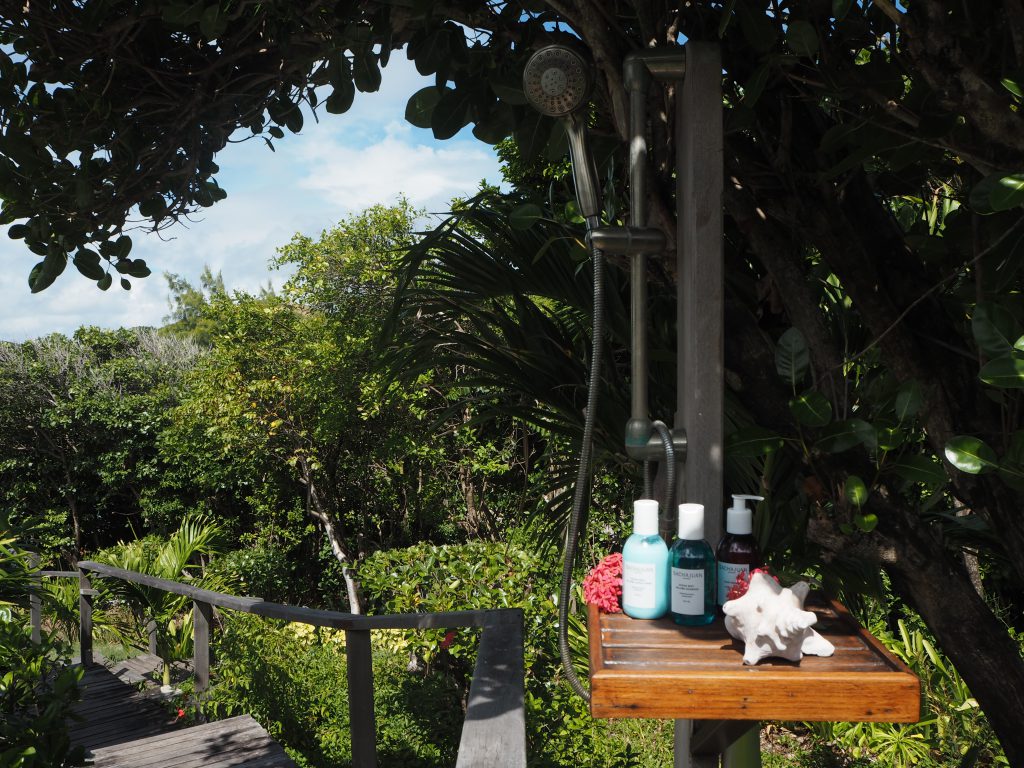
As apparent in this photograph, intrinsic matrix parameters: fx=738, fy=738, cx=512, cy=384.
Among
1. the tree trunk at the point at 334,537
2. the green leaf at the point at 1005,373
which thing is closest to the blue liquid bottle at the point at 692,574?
the green leaf at the point at 1005,373

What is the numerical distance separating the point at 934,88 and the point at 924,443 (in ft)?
2.80

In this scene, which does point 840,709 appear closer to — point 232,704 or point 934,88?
point 934,88

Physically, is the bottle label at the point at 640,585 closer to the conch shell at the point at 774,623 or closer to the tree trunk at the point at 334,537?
the conch shell at the point at 774,623

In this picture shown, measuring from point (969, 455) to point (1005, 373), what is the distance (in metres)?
0.13

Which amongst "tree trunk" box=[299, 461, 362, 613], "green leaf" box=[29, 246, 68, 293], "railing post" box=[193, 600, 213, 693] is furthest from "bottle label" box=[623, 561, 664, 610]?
"tree trunk" box=[299, 461, 362, 613]

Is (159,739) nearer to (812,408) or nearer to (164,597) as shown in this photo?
(164,597)

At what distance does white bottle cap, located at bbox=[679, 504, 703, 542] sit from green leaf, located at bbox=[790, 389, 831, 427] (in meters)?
0.18

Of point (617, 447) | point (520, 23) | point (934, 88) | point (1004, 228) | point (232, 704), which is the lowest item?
point (232, 704)

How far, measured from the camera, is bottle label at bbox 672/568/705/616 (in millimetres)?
921

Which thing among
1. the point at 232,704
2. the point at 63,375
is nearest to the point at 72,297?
the point at 63,375

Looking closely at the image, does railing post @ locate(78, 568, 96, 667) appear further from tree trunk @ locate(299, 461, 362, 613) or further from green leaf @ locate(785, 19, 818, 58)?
green leaf @ locate(785, 19, 818, 58)

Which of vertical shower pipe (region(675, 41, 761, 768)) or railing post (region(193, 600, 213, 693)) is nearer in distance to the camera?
vertical shower pipe (region(675, 41, 761, 768))

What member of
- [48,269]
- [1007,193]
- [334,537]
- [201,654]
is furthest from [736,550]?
[334,537]

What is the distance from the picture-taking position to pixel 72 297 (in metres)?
84.1
